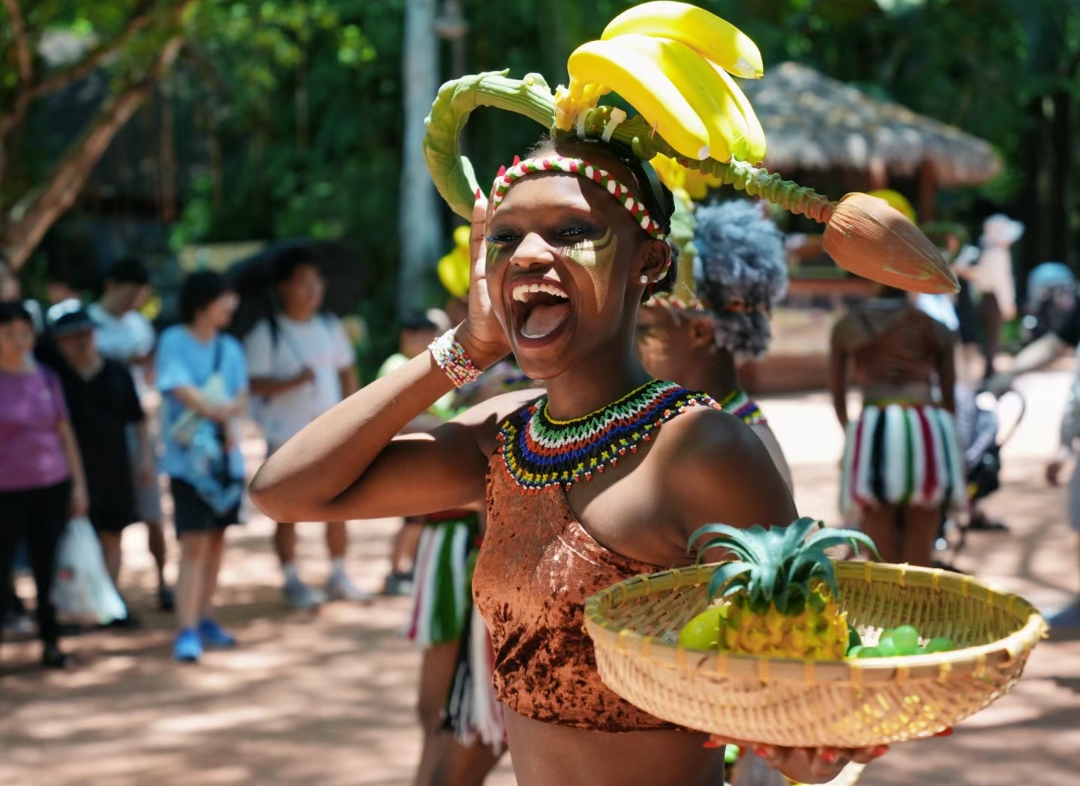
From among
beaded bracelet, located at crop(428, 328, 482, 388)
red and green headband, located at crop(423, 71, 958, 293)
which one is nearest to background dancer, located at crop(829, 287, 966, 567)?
red and green headband, located at crop(423, 71, 958, 293)

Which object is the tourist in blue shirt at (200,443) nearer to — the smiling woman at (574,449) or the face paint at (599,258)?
the smiling woman at (574,449)

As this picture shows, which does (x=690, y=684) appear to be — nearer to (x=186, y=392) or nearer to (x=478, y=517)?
(x=478, y=517)

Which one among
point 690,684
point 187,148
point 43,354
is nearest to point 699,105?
point 690,684

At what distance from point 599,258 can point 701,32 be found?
1.37 ft

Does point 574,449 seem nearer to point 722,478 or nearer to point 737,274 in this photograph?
point 722,478

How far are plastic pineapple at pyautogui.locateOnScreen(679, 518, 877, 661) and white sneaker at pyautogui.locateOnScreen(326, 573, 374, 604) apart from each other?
21.8ft

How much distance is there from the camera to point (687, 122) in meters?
2.19

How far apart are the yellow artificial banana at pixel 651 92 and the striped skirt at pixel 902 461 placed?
518 cm

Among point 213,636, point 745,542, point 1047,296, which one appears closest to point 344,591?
point 213,636

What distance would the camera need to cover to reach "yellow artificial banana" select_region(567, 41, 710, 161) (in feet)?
7.19

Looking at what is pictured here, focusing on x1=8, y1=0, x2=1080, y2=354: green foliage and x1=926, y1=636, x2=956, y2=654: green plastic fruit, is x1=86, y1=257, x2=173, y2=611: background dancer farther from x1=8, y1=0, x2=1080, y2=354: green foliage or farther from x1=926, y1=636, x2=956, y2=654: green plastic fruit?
x1=8, y1=0, x2=1080, y2=354: green foliage

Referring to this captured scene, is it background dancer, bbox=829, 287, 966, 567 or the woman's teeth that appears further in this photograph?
background dancer, bbox=829, 287, 966, 567

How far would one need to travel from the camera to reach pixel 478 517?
5.05 metres

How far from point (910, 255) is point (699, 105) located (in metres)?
0.42
